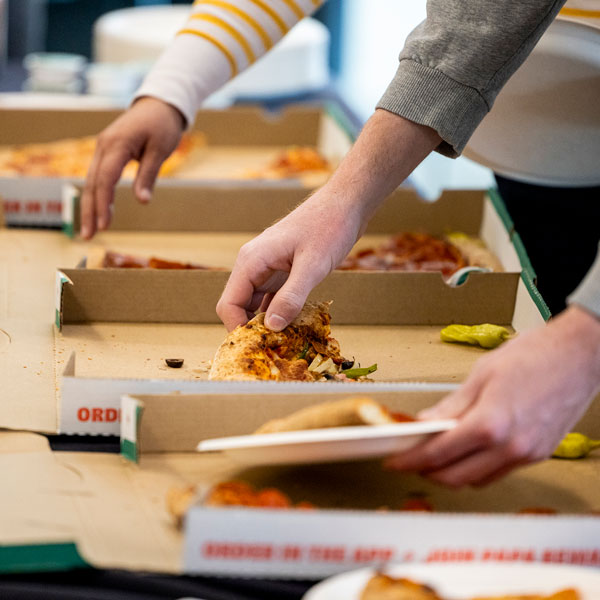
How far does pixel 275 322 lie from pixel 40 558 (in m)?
0.62

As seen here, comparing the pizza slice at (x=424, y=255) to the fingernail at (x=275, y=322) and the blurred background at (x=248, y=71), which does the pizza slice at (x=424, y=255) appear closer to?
the fingernail at (x=275, y=322)

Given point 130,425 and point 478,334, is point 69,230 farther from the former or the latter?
point 130,425

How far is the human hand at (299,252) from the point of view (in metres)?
1.58

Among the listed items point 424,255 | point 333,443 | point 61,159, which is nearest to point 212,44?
point 424,255

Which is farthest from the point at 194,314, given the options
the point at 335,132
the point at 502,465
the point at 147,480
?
the point at 335,132

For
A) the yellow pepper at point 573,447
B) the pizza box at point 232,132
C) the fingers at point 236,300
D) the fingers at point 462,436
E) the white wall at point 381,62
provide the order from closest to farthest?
the fingers at point 462,436, the yellow pepper at point 573,447, the fingers at point 236,300, the pizza box at point 232,132, the white wall at point 381,62

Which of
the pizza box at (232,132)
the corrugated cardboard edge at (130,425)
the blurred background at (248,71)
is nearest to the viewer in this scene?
the corrugated cardboard edge at (130,425)

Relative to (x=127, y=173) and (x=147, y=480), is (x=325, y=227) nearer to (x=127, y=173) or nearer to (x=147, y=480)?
(x=147, y=480)

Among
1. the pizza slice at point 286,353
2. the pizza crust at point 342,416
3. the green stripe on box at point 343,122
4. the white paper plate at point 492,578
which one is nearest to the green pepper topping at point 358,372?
the pizza slice at point 286,353

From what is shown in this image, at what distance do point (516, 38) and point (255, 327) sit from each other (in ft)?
2.05

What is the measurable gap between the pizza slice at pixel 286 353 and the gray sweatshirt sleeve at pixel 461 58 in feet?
1.30

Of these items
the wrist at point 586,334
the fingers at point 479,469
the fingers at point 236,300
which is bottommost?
the fingers at point 236,300

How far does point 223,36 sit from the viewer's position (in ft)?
7.59

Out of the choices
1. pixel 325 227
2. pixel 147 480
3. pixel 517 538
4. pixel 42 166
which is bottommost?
pixel 42 166
